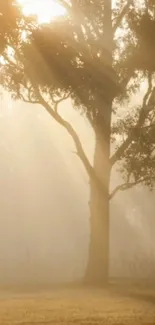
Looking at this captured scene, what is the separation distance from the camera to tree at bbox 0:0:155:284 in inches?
885

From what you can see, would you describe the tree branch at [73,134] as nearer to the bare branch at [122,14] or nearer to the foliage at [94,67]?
the foliage at [94,67]

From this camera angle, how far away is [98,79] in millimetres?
22828

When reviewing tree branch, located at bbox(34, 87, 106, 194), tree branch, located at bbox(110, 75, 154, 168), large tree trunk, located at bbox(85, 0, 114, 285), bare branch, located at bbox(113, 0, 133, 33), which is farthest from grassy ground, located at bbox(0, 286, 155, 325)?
bare branch, located at bbox(113, 0, 133, 33)

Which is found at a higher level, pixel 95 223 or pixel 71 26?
pixel 71 26

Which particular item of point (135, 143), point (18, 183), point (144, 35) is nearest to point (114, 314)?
point (135, 143)

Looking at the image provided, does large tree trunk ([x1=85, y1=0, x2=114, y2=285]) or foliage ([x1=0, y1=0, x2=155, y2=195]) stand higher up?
foliage ([x1=0, y1=0, x2=155, y2=195])

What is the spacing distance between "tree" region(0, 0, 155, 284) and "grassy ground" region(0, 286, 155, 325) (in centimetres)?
758

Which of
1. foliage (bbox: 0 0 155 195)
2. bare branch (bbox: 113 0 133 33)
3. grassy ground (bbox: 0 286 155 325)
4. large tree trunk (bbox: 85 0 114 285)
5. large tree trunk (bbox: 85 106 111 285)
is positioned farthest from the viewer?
bare branch (bbox: 113 0 133 33)

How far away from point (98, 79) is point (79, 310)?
1142cm

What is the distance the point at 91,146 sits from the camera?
197 feet

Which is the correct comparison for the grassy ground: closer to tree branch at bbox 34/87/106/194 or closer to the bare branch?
tree branch at bbox 34/87/106/194

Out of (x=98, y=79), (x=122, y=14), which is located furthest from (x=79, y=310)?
(x=122, y=14)

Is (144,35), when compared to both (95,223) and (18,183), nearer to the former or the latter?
(95,223)

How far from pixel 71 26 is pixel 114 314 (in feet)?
49.3
